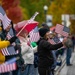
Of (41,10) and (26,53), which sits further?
(41,10)

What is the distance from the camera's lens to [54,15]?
2906 inches

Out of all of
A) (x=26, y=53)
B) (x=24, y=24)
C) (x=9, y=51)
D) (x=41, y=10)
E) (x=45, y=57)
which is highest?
(x=24, y=24)

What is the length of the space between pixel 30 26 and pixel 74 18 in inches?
2087

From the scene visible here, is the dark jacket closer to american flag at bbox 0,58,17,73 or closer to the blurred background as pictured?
american flag at bbox 0,58,17,73

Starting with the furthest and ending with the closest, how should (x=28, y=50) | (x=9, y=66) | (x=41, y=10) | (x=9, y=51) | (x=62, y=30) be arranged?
1. (x=41, y=10)
2. (x=62, y=30)
3. (x=28, y=50)
4. (x=9, y=51)
5. (x=9, y=66)

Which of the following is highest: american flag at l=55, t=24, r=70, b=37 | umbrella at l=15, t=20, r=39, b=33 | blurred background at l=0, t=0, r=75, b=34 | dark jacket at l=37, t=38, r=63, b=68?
umbrella at l=15, t=20, r=39, b=33

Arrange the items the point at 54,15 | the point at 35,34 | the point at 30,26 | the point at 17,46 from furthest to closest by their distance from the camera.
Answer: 1. the point at 54,15
2. the point at 35,34
3. the point at 30,26
4. the point at 17,46

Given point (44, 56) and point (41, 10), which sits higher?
point (44, 56)

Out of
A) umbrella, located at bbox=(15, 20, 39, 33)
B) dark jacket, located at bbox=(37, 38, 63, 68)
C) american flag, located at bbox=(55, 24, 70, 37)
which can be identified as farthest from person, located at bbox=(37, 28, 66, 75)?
american flag, located at bbox=(55, 24, 70, 37)

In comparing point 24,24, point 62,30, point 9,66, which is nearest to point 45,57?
point 24,24

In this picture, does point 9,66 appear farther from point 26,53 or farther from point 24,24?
point 24,24

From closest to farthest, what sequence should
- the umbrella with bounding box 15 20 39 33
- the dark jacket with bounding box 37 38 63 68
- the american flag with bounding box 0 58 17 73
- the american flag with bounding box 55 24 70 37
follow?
the american flag with bounding box 0 58 17 73
the umbrella with bounding box 15 20 39 33
the dark jacket with bounding box 37 38 63 68
the american flag with bounding box 55 24 70 37

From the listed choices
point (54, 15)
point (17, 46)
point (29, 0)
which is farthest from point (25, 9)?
point (17, 46)

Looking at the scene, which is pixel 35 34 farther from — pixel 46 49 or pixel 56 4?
pixel 56 4
